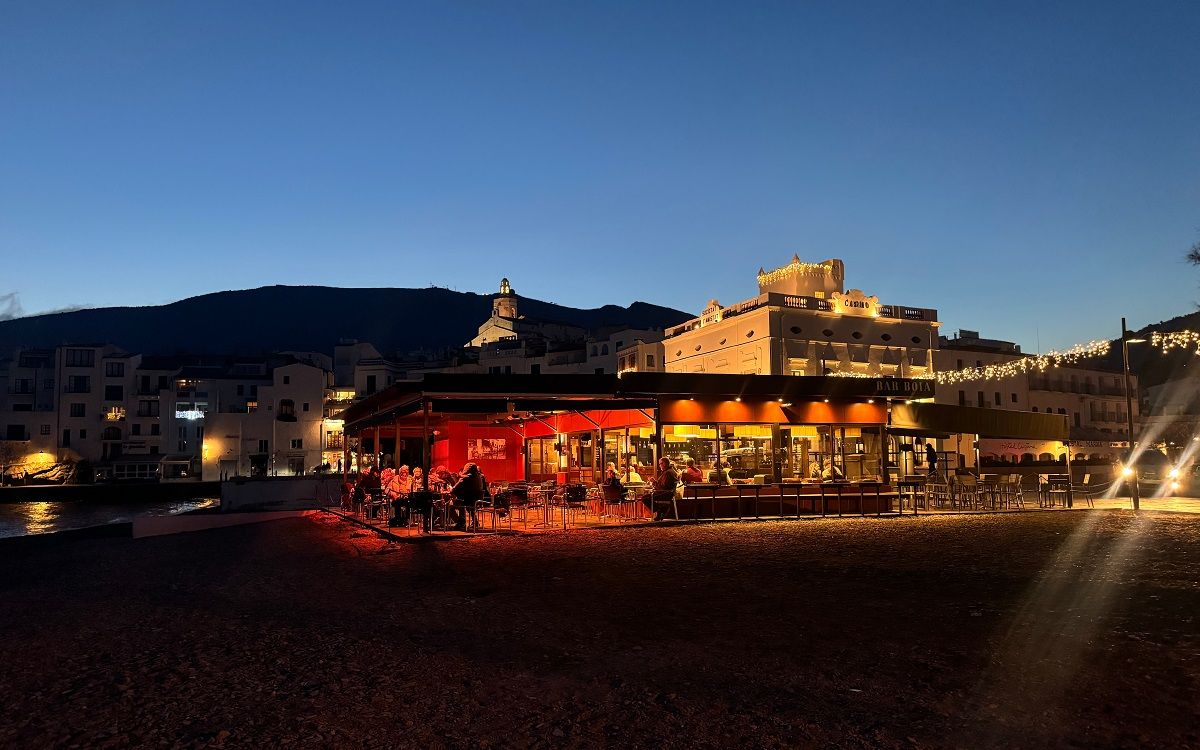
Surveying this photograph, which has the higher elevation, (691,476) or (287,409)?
(287,409)

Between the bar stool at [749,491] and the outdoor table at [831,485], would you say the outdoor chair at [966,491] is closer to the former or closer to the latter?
the outdoor table at [831,485]

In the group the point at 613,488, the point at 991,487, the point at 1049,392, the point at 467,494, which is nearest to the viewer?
the point at 467,494

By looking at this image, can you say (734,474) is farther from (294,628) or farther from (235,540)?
(294,628)

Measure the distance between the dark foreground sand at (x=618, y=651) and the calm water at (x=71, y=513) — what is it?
33314 millimetres

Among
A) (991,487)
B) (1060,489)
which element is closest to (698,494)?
(991,487)

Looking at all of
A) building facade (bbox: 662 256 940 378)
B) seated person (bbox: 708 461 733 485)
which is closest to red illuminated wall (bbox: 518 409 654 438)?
seated person (bbox: 708 461 733 485)

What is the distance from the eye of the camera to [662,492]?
18.5m

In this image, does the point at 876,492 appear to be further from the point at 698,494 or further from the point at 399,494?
the point at 399,494

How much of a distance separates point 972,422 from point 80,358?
2968 inches

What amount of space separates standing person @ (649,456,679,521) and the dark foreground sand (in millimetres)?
5950

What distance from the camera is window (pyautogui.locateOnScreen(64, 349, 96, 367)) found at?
7300 cm

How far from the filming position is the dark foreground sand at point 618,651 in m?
4.83

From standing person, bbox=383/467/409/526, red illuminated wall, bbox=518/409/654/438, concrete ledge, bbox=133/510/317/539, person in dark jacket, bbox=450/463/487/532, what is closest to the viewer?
person in dark jacket, bbox=450/463/487/532

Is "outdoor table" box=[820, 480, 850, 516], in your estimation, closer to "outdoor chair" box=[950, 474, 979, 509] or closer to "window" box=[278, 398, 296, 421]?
"outdoor chair" box=[950, 474, 979, 509]
